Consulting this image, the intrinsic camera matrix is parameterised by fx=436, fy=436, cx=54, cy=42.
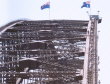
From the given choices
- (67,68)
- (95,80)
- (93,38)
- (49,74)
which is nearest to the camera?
(95,80)

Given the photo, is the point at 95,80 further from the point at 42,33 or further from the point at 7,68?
the point at 42,33

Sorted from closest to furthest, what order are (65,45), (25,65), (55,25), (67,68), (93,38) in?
(67,68)
(25,65)
(93,38)
(65,45)
(55,25)

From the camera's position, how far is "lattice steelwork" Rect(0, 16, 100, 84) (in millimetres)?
20656

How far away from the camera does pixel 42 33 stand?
3350 centimetres

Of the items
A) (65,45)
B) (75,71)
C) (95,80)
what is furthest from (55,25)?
(95,80)

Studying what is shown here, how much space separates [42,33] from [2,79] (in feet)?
35.3

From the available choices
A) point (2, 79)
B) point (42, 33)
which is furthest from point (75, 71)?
point (42, 33)

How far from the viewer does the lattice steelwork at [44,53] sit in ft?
67.8

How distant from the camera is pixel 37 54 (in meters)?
26.8

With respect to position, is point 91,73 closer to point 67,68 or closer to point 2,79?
point 67,68

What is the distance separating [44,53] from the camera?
26156 mm

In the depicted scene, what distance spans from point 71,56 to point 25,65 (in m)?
2.82

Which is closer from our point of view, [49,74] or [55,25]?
[49,74]

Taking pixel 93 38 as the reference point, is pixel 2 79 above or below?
below
